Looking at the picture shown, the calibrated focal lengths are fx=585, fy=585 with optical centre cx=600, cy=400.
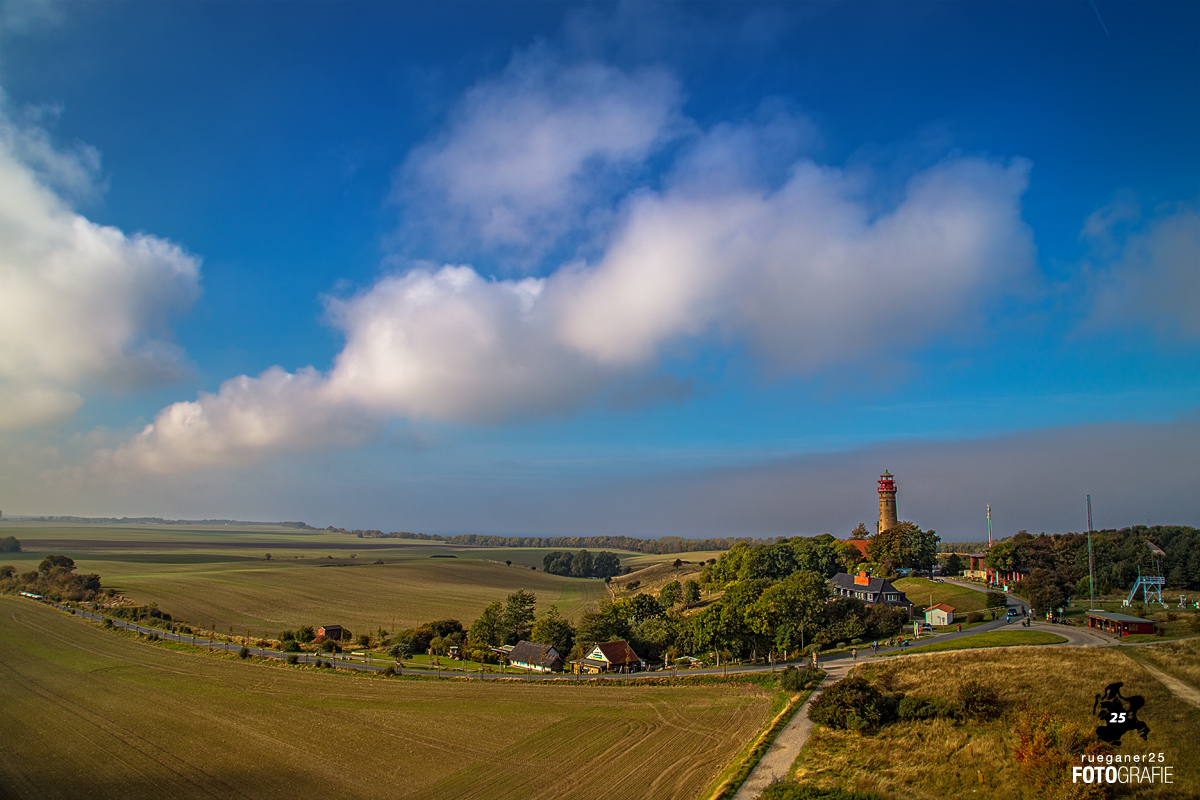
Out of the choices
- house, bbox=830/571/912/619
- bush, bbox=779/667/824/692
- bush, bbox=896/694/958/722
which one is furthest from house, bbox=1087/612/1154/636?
bush, bbox=896/694/958/722

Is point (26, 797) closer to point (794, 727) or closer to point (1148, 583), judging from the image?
point (794, 727)

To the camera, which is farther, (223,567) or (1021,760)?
(223,567)

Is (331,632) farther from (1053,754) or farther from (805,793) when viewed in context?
(1053,754)

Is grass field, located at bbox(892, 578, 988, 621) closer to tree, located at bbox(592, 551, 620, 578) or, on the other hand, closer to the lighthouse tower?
the lighthouse tower

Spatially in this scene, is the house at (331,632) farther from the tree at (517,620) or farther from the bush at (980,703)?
the bush at (980,703)

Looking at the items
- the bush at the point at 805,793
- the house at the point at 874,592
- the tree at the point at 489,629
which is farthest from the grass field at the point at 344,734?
the house at the point at 874,592

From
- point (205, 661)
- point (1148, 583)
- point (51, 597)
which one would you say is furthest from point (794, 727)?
point (51, 597)
